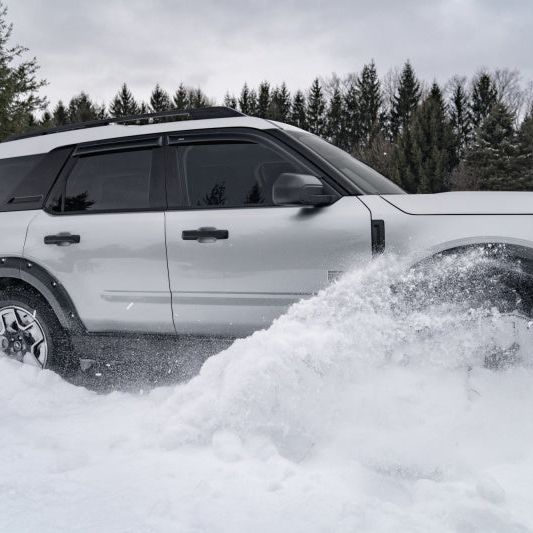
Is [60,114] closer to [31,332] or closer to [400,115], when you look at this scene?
[400,115]

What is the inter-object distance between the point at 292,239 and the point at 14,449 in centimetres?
177

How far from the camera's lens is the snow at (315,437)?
2.16 m

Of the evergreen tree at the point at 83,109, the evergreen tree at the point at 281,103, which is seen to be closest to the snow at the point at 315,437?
the evergreen tree at the point at 281,103

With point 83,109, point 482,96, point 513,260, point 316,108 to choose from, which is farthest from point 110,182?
point 83,109

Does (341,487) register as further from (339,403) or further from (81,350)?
(81,350)

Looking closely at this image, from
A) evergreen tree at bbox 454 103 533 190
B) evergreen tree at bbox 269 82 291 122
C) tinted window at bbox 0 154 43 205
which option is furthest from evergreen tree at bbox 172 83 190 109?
tinted window at bbox 0 154 43 205

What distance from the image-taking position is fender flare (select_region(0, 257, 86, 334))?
390cm

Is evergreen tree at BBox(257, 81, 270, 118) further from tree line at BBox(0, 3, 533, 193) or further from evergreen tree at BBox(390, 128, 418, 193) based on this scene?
evergreen tree at BBox(390, 128, 418, 193)

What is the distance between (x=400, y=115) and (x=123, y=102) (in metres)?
34.4

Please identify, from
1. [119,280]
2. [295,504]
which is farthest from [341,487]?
[119,280]

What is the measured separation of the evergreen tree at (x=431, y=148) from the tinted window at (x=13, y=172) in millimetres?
43561

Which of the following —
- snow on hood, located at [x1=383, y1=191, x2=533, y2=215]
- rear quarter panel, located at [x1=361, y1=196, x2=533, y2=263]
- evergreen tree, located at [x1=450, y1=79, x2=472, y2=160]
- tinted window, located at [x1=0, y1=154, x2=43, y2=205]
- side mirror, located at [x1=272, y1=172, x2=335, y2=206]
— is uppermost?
evergreen tree, located at [x1=450, y1=79, x2=472, y2=160]

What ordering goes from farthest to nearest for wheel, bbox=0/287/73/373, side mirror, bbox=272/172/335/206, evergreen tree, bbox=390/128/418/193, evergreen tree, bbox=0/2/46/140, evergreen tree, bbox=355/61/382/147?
evergreen tree, bbox=355/61/382/147, evergreen tree, bbox=390/128/418/193, evergreen tree, bbox=0/2/46/140, wheel, bbox=0/287/73/373, side mirror, bbox=272/172/335/206

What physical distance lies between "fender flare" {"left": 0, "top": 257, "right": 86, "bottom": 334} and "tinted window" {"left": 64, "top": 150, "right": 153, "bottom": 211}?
471 mm
